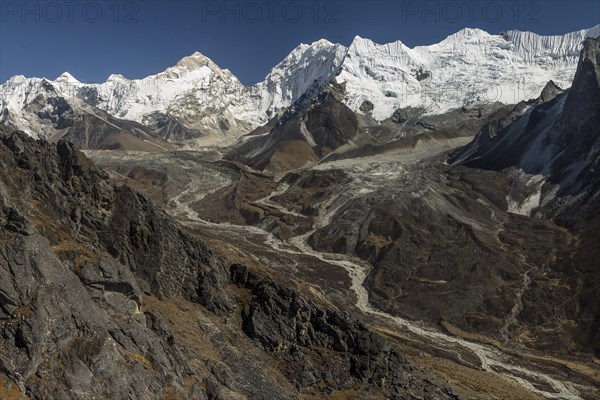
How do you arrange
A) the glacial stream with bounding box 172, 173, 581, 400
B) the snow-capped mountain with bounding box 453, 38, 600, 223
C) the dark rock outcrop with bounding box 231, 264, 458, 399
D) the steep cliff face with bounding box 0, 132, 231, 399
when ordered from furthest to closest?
the snow-capped mountain with bounding box 453, 38, 600, 223 → the glacial stream with bounding box 172, 173, 581, 400 → the dark rock outcrop with bounding box 231, 264, 458, 399 → the steep cliff face with bounding box 0, 132, 231, 399

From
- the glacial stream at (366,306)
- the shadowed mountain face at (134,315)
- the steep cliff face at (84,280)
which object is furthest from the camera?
the glacial stream at (366,306)

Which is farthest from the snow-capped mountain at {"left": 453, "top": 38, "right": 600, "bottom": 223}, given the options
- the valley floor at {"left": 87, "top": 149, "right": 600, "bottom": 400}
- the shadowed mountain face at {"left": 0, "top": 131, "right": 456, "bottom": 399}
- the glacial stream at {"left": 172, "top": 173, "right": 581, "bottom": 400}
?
the shadowed mountain face at {"left": 0, "top": 131, "right": 456, "bottom": 399}

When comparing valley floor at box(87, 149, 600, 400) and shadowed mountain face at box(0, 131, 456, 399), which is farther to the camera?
valley floor at box(87, 149, 600, 400)

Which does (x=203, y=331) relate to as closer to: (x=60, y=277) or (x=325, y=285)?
(x=60, y=277)

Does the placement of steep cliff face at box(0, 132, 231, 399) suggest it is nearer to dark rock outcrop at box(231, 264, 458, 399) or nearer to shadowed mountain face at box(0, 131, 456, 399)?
shadowed mountain face at box(0, 131, 456, 399)

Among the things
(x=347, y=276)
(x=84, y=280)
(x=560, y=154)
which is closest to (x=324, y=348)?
(x=84, y=280)

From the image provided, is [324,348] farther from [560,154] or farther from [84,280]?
[560,154]

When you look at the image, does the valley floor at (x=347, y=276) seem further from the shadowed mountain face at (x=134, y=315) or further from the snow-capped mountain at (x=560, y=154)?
the snow-capped mountain at (x=560, y=154)

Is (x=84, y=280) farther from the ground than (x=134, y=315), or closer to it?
farther from the ground

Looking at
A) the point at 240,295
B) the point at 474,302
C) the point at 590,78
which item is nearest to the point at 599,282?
the point at 474,302

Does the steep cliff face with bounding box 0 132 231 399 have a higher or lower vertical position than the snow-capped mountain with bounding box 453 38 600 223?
lower

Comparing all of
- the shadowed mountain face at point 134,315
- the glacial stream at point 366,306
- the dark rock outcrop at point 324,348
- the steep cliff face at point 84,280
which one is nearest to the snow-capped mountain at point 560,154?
the glacial stream at point 366,306
